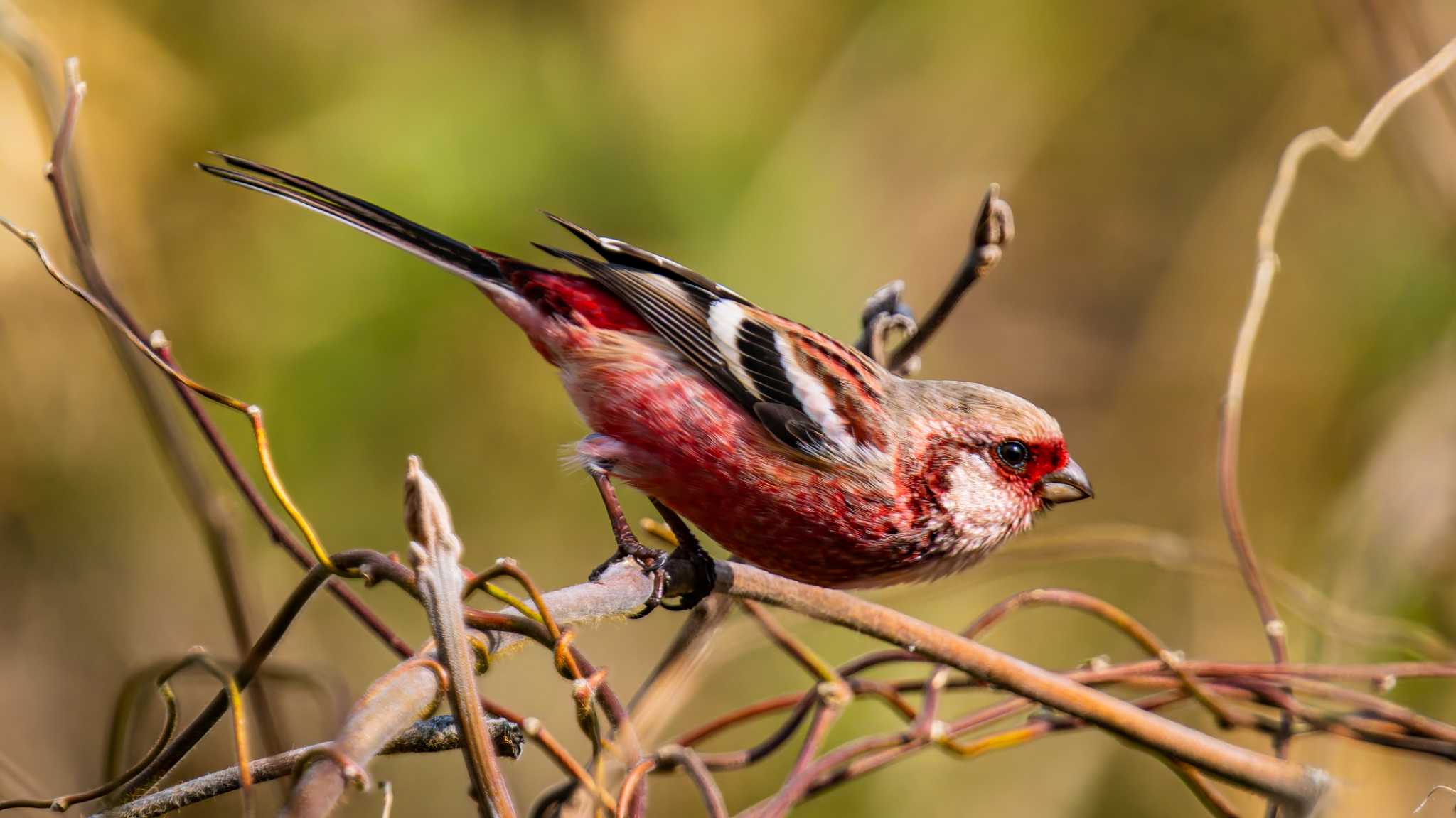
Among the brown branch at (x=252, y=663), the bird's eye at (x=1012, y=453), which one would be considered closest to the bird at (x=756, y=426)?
the bird's eye at (x=1012, y=453)

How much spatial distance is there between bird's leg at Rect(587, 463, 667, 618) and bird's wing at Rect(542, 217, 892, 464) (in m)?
0.48

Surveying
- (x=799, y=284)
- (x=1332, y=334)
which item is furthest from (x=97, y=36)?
(x=1332, y=334)

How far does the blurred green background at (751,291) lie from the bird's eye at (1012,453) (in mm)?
443

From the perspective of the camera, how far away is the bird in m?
3.30

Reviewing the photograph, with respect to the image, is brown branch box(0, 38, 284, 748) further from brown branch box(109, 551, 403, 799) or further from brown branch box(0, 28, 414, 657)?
brown branch box(109, 551, 403, 799)

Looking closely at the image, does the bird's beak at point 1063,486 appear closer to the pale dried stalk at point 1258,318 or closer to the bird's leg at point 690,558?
the pale dried stalk at point 1258,318

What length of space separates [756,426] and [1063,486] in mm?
966

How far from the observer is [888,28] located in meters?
5.71

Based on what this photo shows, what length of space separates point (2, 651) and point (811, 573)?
3134mm

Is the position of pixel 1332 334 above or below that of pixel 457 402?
above

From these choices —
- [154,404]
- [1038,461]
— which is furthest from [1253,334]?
[154,404]

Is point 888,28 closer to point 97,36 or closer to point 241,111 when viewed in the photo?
point 241,111

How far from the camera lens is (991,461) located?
365 cm

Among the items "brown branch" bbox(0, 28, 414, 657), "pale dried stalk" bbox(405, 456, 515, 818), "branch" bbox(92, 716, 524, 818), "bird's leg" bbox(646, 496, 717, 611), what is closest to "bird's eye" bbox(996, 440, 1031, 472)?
"bird's leg" bbox(646, 496, 717, 611)
